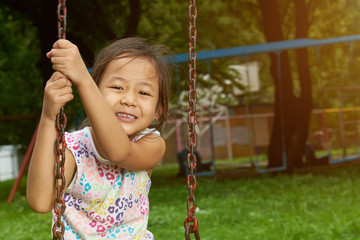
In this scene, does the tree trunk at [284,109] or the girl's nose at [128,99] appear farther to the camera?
the tree trunk at [284,109]

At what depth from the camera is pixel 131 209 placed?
2160mm

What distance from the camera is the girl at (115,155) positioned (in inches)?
71.7

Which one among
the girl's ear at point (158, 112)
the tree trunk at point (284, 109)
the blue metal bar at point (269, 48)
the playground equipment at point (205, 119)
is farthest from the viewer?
the tree trunk at point (284, 109)

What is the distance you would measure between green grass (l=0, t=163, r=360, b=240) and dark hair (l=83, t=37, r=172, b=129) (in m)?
2.91

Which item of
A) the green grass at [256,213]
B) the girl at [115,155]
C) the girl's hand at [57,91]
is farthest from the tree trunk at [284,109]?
the girl's hand at [57,91]

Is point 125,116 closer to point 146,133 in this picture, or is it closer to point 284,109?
point 146,133

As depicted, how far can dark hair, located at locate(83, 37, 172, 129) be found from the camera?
210 centimetres

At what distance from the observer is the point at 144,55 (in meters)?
2.14

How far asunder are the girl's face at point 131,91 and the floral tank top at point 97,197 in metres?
0.12

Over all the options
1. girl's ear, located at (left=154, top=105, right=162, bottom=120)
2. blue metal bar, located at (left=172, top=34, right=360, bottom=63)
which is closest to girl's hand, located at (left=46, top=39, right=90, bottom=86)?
girl's ear, located at (left=154, top=105, right=162, bottom=120)

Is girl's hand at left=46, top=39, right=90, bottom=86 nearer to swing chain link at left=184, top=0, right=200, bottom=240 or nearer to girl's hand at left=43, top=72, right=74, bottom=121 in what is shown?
girl's hand at left=43, top=72, right=74, bottom=121

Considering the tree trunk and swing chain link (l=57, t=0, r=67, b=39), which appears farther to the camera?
the tree trunk

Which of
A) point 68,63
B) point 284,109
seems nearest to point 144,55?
point 68,63

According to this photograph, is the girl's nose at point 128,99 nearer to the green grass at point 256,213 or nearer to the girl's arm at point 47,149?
the girl's arm at point 47,149
